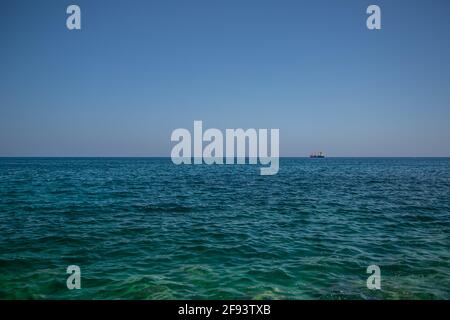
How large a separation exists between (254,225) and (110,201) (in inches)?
574

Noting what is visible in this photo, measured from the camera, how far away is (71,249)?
524 inches

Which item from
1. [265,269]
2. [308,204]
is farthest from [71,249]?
[308,204]

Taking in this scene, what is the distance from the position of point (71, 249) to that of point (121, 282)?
482 centimetres

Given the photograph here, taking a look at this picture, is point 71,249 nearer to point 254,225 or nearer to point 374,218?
point 254,225

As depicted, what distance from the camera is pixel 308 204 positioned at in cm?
2530

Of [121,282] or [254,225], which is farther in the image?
[254,225]
